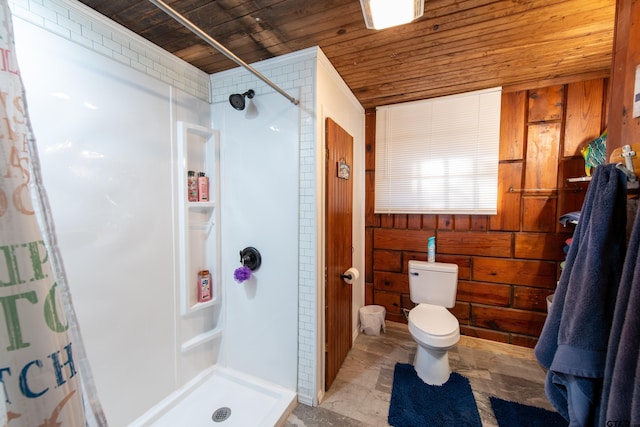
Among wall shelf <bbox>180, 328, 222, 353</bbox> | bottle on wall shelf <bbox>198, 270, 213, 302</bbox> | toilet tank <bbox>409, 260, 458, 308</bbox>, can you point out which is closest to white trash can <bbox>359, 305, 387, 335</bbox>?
toilet tank <bbox>409, 260, 458, 308</bbox>

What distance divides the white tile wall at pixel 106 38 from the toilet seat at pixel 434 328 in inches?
95.8

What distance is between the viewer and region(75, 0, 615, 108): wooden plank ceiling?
4.19 feet

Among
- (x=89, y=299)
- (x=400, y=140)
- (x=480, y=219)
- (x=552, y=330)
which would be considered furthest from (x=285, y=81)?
(x=480, y=219)

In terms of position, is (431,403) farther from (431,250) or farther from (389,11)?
(389,11)

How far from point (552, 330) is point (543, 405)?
1.39 metres

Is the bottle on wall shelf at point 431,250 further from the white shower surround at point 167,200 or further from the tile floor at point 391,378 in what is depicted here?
the white shower surround at point 167,200

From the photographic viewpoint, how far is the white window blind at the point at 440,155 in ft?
7.36

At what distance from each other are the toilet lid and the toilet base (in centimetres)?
16

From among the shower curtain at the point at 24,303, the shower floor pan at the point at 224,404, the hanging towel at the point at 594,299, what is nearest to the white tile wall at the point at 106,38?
the shower curtain at the point at 24,303

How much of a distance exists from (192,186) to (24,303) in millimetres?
1443

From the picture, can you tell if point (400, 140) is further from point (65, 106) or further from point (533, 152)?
point (65, 106)

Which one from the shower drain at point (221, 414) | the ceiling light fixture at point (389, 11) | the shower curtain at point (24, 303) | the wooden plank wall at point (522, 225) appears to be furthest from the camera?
the wooden plank wall at point (522, 225)

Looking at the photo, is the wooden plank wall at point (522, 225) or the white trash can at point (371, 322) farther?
the white trash can at point (371, 322)

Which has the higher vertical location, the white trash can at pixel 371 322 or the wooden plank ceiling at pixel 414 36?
the wooden plank ceiling at pixel 414 36
